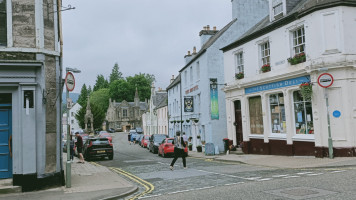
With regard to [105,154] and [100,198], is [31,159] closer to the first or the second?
[100,198]

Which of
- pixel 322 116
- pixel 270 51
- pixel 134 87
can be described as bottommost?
pixel 322 116

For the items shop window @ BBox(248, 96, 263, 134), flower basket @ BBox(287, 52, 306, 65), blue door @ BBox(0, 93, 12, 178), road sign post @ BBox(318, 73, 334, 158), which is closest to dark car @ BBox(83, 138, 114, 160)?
shop window @ BBox(248, 96, 263, 134)

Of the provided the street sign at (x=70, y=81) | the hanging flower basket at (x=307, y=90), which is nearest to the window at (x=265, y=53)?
the hanging flower basket at (x=307, y=90)

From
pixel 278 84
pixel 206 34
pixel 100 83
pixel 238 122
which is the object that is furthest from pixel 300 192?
pixel 100 83

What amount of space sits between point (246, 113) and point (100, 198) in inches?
555

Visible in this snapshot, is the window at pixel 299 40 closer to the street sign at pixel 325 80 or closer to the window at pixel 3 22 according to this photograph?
the street sign at pixel 325 80

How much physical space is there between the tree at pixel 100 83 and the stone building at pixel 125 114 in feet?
72.3

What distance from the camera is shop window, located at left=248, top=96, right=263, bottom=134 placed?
19.8 metres

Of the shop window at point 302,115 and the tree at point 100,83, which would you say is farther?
the tree at point 100,83

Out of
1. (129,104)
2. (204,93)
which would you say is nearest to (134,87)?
(129,104)

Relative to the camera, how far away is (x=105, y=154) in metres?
23.1

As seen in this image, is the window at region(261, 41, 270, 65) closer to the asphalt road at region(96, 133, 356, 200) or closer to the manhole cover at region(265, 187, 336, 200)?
the asphalt road at region(96, 133, 356, 200)

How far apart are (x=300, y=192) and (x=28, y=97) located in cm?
812

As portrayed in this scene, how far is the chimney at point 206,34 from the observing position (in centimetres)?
3459
